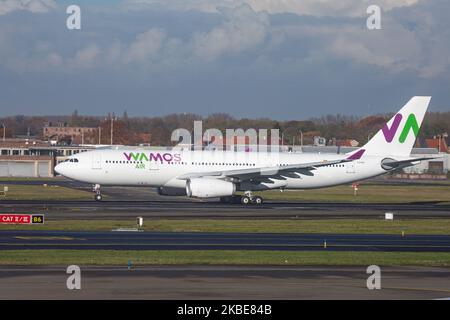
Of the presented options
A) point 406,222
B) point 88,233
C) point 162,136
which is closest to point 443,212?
point 406,222

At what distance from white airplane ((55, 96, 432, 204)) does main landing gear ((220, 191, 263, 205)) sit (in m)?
0.05

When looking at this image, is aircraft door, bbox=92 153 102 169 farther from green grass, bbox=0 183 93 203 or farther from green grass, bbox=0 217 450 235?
green grass, bbox=0 217 450 235

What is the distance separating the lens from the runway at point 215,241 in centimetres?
3609

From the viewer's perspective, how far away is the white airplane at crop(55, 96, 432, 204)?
6519 centimetres

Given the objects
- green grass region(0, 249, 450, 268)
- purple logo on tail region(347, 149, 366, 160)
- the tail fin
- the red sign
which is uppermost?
the tail fin

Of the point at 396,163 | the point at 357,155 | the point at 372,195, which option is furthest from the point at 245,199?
the point at 372,195

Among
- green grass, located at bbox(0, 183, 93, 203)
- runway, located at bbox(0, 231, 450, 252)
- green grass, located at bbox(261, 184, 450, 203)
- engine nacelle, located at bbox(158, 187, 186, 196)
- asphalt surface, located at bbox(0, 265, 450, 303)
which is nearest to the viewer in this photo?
asphalt surface, located at bbox(0, 265, 450, 303)

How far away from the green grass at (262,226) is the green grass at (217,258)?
33.7 ft

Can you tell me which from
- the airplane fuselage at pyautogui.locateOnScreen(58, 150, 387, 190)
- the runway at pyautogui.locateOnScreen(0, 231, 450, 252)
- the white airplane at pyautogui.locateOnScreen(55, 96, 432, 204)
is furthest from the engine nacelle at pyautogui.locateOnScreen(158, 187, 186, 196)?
the runway at pyautogui.locateOnScreen(0, 231, 450, 252)

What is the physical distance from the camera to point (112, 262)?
100 feet

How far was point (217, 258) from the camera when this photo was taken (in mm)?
32219

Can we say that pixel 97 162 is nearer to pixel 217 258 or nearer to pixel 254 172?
pixel 254 172
